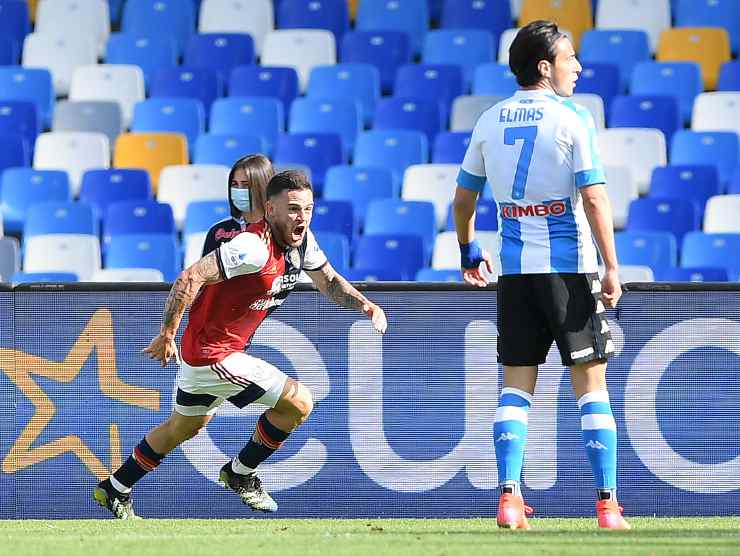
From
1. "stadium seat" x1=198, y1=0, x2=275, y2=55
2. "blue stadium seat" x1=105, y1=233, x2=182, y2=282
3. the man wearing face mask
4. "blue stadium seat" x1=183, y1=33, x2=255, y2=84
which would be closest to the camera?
the man wearing face mask

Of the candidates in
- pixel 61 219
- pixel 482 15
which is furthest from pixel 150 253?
pixel 482 15

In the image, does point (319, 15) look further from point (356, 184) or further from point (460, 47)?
point (356, 184)

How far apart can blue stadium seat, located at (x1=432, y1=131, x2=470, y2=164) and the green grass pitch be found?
203 inches

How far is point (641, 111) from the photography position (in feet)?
35.5

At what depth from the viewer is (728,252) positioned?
9.41 m

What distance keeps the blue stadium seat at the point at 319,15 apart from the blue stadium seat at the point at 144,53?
1.11 m

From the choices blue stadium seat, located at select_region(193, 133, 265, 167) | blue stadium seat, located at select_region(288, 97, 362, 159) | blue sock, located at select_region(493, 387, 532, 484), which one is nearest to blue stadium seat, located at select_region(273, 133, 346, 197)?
blue stadium seat, located at select_region(193, 133, 265, 167)

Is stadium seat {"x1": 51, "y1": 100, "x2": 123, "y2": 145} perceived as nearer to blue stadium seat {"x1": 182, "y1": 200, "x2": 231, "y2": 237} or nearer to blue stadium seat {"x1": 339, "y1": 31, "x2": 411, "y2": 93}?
blue stadium seat {"x1": 182, "y1": 200, "x2": 231, "y2": 237}

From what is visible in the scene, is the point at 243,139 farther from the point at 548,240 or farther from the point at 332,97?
the point at 548,240

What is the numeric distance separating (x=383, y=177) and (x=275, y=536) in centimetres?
587

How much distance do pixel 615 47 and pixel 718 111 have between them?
3.96 ft

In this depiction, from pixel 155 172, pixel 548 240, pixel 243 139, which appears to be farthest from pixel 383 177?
pixel 548 240

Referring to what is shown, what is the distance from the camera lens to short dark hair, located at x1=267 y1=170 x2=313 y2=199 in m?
5.63

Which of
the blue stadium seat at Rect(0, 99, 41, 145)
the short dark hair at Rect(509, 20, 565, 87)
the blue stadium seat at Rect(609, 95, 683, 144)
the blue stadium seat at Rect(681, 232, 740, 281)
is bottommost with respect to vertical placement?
the blue stadium seat at Rect(681, 232, 740, 281)
